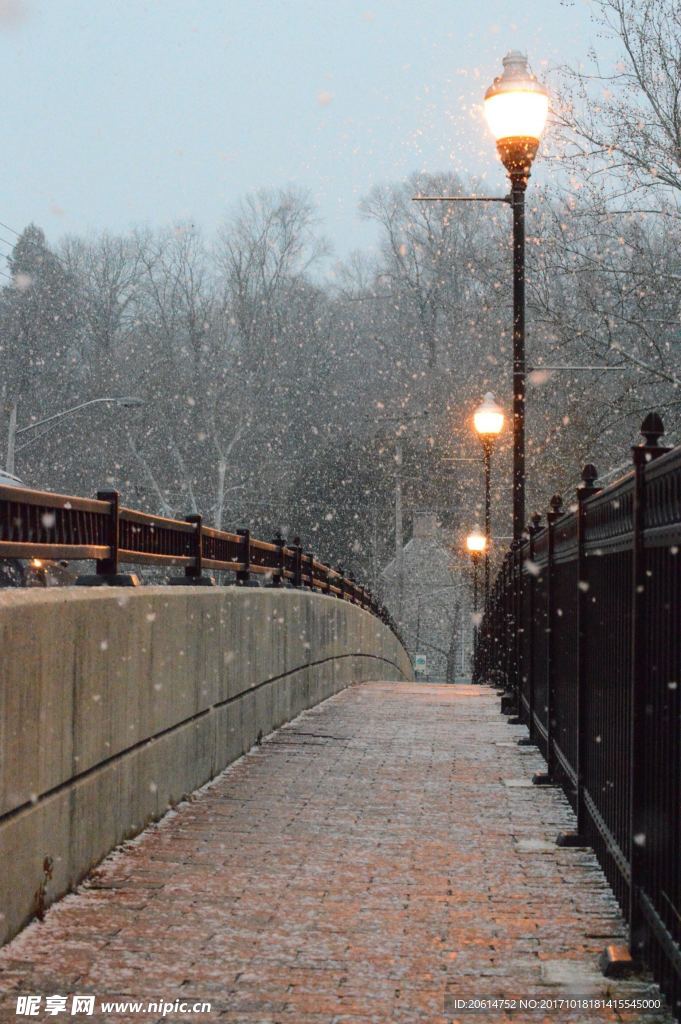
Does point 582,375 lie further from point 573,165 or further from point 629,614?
point 629,614

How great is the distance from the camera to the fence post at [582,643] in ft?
22.9

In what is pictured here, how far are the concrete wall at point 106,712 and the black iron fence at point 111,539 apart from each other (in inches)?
8.4

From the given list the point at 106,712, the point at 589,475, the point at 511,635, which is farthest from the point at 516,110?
the point at 106,712

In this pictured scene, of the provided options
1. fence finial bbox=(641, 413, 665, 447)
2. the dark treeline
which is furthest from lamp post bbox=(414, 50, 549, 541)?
the dark treeline

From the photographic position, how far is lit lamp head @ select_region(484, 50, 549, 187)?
1381 centimetres

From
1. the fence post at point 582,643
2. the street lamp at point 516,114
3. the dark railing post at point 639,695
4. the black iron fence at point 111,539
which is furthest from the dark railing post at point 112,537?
the street lamp at point 516,114

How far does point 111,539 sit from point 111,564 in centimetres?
15

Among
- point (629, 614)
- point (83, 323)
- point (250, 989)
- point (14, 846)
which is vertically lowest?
point (250, 989)

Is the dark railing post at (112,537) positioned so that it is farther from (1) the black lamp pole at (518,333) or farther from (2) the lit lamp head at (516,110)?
(2) the lit lamp head at (516,110)

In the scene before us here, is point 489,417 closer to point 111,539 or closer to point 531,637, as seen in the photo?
point 531,637

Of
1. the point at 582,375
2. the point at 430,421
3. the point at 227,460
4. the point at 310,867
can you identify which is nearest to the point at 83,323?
the point at 227,460

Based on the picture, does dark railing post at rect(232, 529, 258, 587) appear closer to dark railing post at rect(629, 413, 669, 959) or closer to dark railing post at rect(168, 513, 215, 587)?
dark railing post at rect(168, 513, 215, 587)

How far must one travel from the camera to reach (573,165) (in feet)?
72.3

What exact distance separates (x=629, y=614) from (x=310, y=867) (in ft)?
6.88
